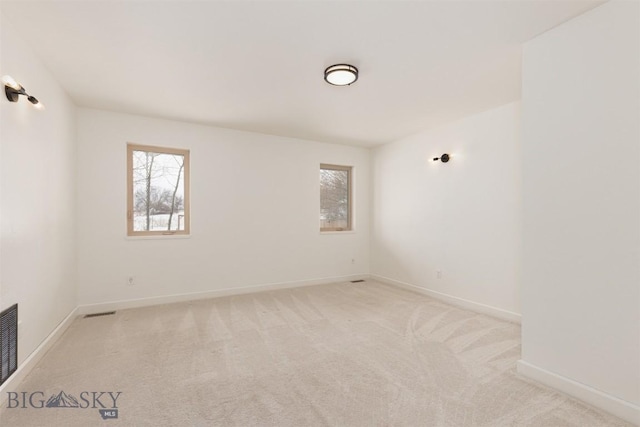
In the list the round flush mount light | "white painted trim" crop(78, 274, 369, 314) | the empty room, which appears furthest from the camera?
"white painted trim" crop(78, 274, 369, 314)

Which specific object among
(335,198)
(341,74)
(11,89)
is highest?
(341,74)

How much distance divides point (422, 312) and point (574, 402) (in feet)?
5.88

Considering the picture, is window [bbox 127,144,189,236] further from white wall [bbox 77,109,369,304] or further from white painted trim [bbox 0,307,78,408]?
white painted trim [bbox 0,307,78,408]

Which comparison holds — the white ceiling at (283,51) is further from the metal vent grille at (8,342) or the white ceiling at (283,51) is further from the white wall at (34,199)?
the metal vent grille at (8,342)

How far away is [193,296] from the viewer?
13.6 ft

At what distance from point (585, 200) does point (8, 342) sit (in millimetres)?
3907

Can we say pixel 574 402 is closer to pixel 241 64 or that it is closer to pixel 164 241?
pixel 241 64

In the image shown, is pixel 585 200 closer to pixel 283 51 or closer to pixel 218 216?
pixel 283 51

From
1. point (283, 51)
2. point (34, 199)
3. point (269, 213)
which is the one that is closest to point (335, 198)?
point (269, 213)

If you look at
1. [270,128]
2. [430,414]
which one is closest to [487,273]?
[430,414]

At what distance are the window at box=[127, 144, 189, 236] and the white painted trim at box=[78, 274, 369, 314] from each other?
0.89 meters

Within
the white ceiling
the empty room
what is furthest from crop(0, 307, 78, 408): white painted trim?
the white ceiling

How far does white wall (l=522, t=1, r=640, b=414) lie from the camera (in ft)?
5.61

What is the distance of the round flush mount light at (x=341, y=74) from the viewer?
2482mm
